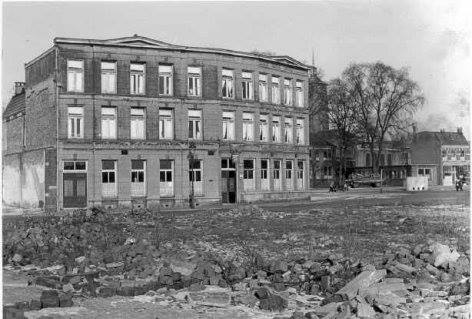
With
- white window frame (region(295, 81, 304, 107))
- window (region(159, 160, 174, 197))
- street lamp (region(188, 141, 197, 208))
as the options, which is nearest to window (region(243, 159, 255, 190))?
street lamp (region(188, 141, 197, 208))

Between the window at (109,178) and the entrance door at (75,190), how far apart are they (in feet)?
4.13

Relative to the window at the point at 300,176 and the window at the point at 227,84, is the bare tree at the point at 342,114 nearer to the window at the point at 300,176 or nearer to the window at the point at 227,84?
the window at the point at 300,176

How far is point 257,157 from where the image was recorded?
138 ft

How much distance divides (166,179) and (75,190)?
6.28m

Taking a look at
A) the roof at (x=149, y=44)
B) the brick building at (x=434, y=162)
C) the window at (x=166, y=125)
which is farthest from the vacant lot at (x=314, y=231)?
the brick building at (x=434, y=162)

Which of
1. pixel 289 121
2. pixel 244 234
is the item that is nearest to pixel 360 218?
pixel 244 234

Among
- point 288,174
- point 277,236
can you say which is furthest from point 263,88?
point 277,236

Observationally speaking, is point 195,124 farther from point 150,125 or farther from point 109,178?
point 109,178

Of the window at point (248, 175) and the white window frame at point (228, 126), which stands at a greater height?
the white window frame at point (228, 126)

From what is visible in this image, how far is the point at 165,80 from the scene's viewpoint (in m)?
38.4

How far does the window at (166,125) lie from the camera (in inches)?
1510

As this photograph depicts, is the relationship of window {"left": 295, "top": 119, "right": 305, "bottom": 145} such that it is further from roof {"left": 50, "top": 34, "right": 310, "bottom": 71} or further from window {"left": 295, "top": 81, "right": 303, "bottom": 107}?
roof {"left": 50, "top": 34, "right": 310, "bottom": 71}

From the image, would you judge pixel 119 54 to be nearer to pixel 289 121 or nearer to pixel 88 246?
pixel 289 121

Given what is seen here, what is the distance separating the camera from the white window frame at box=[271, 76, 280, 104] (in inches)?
1678
